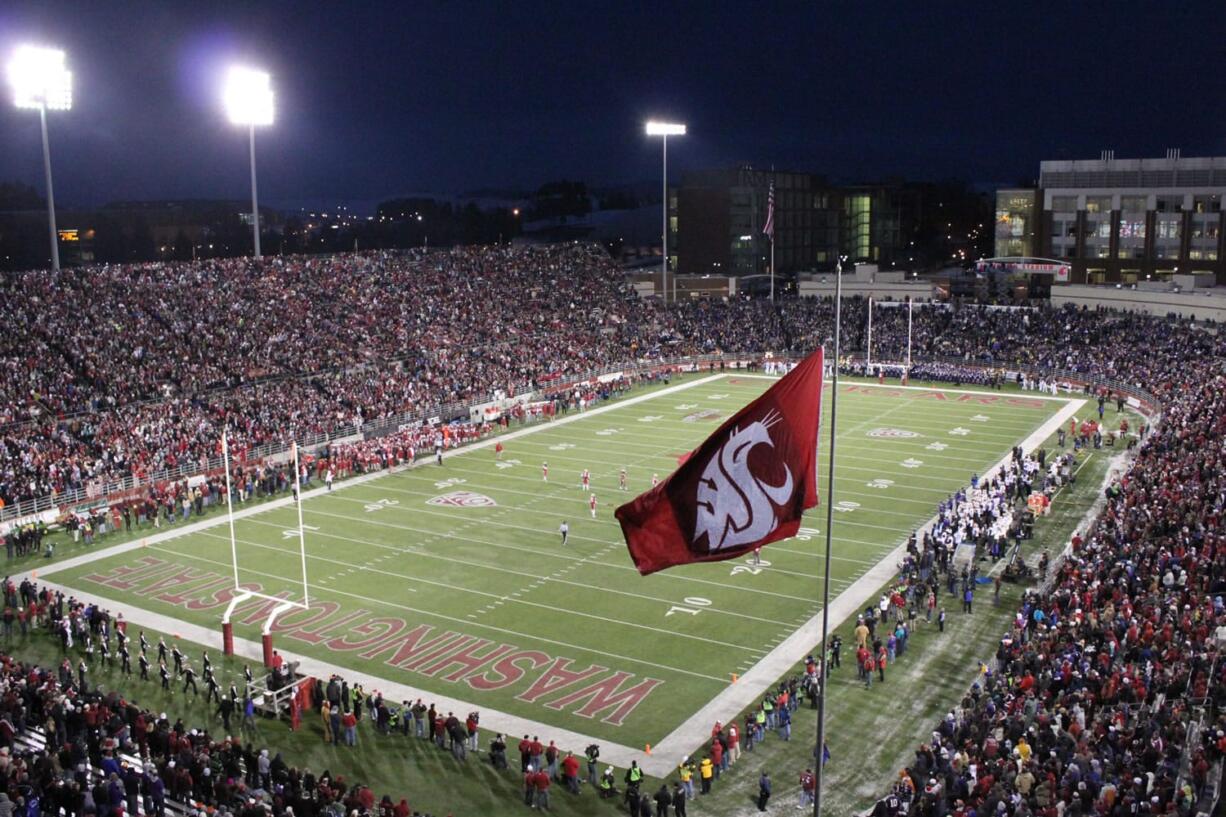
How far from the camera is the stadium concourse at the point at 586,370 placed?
1439 cm

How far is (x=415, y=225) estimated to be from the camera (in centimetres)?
12800

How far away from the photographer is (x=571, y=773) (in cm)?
1659

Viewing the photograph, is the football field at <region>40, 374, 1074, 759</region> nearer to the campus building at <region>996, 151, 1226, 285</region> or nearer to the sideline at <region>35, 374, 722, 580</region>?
the sideline at <region>35, 374, 722, 580</region>

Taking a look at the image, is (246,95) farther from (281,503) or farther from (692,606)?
(692,606)

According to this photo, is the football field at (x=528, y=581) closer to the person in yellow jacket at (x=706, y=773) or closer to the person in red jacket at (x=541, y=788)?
the person in yellow jacket at (x=706, y=773)

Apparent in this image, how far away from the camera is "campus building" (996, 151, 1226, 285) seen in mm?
68438

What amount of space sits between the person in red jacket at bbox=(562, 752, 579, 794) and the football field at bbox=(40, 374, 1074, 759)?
1.46 metres

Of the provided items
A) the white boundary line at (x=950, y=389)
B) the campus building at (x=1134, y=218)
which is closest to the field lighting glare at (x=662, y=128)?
the white boundary line at (x=950, y=389)

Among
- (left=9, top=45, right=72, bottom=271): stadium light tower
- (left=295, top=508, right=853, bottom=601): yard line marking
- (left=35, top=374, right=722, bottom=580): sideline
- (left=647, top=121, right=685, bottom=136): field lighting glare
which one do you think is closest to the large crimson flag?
(left=295, top=508, right=853, bottom=601): yard line marking

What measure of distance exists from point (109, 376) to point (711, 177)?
208 ft

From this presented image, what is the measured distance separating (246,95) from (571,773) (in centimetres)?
3909

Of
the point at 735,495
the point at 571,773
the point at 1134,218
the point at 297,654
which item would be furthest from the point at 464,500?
the point at 1134,218

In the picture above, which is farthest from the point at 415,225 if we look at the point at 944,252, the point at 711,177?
the point at 944,252

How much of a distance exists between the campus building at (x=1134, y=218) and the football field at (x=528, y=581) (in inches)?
1497
